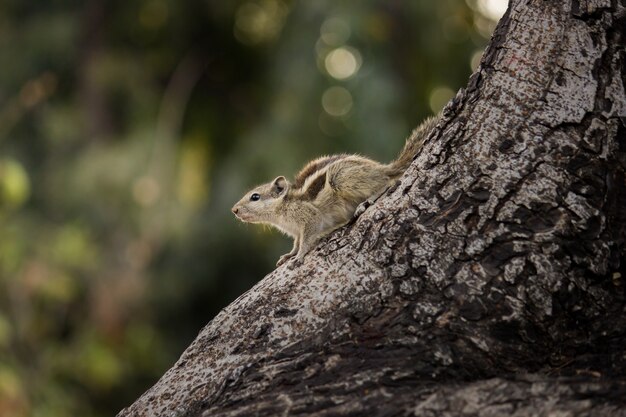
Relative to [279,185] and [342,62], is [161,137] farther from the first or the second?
[279,185]

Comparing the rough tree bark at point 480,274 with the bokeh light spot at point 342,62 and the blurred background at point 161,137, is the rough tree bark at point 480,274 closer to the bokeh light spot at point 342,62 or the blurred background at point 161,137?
the blurred background at point 161,137

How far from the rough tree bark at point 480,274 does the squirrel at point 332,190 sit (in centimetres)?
50

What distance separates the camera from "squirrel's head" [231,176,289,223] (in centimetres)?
450

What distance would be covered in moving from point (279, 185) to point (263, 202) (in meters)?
0.13

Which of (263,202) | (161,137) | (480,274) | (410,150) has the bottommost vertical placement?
(480,274)

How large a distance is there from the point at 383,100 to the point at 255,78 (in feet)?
10.5

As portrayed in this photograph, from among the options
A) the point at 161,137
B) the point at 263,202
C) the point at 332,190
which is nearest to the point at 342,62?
the point at 161,137

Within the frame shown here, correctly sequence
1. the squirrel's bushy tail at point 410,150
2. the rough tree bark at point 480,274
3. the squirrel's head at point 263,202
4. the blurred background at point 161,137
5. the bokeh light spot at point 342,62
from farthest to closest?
the bokeh light spot at point 342,62 < the blurred background at point 161,137 < the squirrel's head at point 263,202 < the squirrel's bushy tail at point 410,150 < the rough tree bark at point 480,274

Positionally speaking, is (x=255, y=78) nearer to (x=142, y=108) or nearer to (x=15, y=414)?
(x=142, y=108)

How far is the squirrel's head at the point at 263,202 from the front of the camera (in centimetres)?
450

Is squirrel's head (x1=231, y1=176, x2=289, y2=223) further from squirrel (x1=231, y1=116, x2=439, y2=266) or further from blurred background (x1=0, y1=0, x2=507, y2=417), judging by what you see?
blurred background (x1=0, y1=0, x2=507, y2=417)

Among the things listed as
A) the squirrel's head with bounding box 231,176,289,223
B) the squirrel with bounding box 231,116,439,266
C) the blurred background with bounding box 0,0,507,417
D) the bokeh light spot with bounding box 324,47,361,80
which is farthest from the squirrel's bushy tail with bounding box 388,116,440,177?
the bokeh light spot with bounding box 324,47,361,80

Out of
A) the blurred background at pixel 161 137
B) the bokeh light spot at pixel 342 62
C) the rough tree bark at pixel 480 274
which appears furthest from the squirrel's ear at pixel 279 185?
the bokeh light spot at pixel 342 62

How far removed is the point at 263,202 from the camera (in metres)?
4.60
